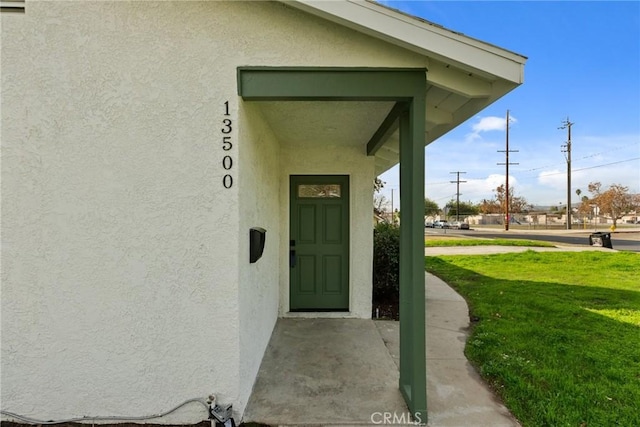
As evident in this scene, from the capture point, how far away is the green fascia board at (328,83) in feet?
8.13

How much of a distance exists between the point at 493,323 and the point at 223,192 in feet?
15.6

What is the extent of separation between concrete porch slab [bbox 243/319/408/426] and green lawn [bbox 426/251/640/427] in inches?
45.7

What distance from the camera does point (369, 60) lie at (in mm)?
2498

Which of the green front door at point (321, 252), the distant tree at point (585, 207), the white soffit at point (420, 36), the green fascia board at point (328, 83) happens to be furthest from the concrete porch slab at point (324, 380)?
the distant tree at point (585, 207)

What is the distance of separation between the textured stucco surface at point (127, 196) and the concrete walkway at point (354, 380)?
666 millimetres

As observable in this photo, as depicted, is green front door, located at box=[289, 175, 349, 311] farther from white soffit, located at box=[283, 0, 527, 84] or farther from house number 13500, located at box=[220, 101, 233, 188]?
white soffit, located at box=[283, 0, 527, 84]

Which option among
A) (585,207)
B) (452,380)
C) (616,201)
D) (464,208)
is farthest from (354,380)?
(464,208)

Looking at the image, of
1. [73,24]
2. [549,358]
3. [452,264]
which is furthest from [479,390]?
[452,264]

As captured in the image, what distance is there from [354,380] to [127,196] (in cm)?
275

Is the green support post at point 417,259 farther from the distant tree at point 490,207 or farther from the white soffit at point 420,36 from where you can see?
the distant tree at point 490,207

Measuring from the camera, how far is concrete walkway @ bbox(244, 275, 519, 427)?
2.62 m

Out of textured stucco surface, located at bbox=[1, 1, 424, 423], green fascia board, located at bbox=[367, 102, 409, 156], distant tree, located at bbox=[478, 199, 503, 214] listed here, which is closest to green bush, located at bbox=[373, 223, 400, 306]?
green fascia board, located at bbox=[367, 102, 409, 156]

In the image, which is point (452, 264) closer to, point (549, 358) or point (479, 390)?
point (549, 358)

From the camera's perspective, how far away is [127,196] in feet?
7.95
